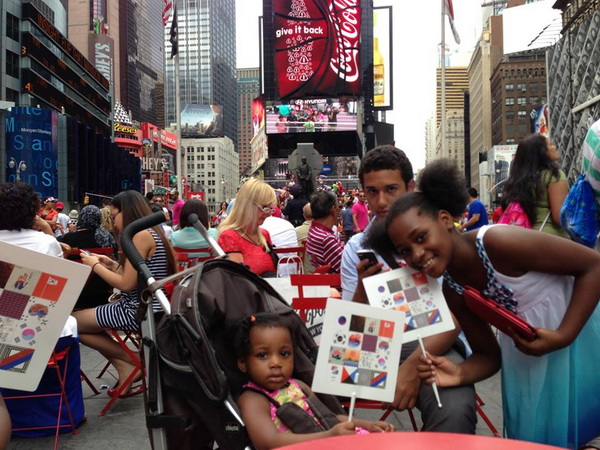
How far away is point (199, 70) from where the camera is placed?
19438 centimetres

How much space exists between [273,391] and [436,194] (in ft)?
3.68

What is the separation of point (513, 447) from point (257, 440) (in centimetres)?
113

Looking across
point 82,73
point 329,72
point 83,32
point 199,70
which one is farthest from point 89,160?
point 199,70

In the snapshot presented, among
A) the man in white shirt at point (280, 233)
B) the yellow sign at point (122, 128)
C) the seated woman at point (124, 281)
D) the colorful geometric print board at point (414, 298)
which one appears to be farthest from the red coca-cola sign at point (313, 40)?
the yellow sign at point (122, 128)

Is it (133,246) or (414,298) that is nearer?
(414,298)

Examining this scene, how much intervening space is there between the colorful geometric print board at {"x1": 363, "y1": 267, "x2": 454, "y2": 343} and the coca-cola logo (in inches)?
2173

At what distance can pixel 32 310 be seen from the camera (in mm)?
2871

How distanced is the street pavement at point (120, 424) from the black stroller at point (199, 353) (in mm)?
1503

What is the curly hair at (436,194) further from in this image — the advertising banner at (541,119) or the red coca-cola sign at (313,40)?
the advertising banner at (541,119)

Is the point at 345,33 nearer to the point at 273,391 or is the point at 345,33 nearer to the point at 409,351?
the point at 409,351

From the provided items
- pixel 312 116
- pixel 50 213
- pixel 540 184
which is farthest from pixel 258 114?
pixel 540 184

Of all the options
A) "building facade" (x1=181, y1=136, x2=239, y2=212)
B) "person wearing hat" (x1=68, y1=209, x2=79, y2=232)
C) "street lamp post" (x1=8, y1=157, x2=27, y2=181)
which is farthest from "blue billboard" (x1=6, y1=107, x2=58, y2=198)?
"building facade" (x1=181, y1=136, x2=239, y2=212)

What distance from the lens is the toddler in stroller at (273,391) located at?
8.38ft

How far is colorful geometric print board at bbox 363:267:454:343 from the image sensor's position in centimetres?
230
